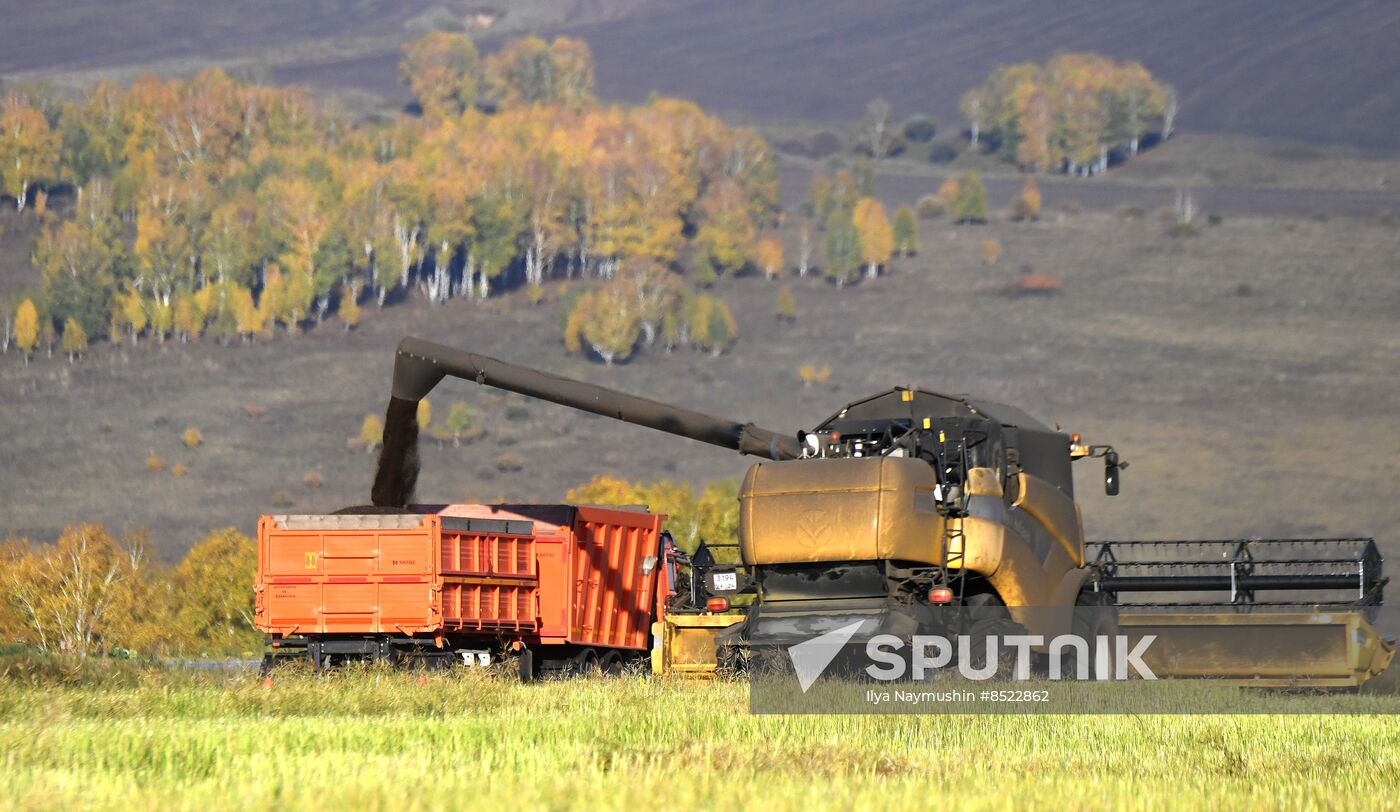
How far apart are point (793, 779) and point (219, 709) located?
6997 mm

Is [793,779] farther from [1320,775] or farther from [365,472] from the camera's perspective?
[365,472]

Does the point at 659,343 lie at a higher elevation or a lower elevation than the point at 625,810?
higher

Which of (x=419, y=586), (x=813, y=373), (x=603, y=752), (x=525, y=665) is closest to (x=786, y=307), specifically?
(x=813, y=373)

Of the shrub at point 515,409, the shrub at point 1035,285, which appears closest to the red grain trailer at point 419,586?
the shrub at point 515,409

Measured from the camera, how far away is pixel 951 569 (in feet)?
75.3

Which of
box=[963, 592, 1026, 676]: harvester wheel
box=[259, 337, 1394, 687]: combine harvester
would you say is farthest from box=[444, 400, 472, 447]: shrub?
box=[963, 592, 1026, 676]: harvester wheel

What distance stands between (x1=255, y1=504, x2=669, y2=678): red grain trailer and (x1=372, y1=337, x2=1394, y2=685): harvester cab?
7.47 ft

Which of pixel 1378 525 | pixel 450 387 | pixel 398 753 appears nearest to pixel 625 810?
pixel 398 753

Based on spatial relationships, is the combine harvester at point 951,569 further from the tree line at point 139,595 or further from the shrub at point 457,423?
the shrub at point 457,423

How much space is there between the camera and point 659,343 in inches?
7436

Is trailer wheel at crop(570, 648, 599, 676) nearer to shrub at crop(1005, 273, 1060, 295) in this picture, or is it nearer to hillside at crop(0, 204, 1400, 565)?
hillside at crop(0, 204, 1400, 565)

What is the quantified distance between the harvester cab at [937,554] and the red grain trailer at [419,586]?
2.28 m

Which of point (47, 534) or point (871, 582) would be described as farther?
point (47, 534)

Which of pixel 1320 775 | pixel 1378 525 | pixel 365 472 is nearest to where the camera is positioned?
pixel 1320 775
